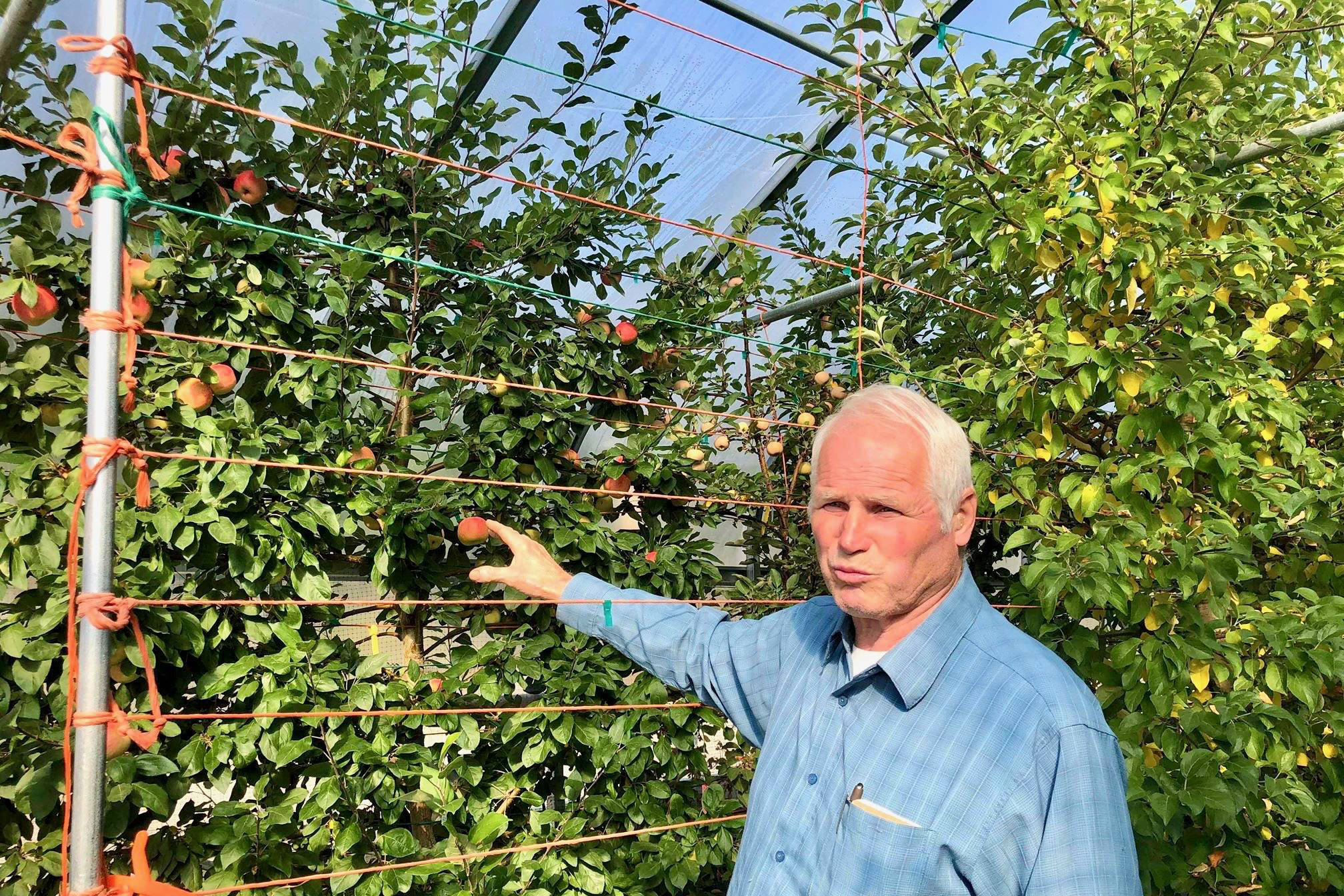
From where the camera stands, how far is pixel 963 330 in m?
2.37

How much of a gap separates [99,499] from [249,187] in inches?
33.3

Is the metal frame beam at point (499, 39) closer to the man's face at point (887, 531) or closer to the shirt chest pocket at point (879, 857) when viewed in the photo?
the man's face at point (887, 531)

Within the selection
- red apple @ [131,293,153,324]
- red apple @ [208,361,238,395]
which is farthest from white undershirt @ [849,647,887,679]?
red apple @ [131,293,153,324]

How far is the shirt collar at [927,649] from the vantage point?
102 cm

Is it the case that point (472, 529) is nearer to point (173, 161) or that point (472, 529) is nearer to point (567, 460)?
point (567, 460)

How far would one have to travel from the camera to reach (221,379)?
1557mm

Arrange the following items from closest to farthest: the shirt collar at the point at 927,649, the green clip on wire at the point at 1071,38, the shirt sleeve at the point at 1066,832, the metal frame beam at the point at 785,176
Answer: the shirt sleeve at the point at 1066,832, the shirt collar at the point at 927,649, the green clip on wire at the point at 1071,38, the metal frame beam at the point at 785,176

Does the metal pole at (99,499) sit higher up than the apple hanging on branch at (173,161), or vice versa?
the apple hanging on branch at (173,161)

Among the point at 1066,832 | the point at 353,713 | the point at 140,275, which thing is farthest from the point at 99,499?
the point at 1066,832

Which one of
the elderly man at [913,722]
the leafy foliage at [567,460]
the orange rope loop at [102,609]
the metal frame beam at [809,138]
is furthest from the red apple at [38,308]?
the metal frame beam at [809,138]

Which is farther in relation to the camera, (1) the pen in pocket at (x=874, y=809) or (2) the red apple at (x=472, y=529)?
(2) the red apple at (x=472, y=529)

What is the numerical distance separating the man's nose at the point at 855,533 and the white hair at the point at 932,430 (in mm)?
A: 89

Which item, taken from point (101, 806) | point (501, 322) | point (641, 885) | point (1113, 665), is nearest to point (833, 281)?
point (501, 322)

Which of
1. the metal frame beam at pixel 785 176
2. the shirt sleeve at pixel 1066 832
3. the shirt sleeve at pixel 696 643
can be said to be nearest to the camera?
the shirt sleeve at pixel 1066 832
